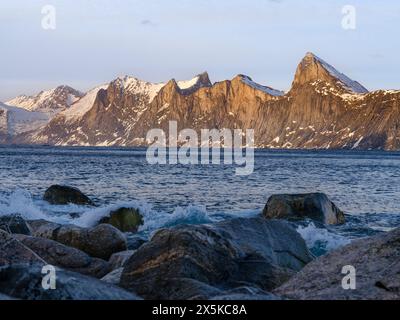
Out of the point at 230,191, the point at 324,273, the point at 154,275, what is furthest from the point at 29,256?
the point at 230,191

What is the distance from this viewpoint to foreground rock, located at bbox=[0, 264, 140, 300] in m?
6.46

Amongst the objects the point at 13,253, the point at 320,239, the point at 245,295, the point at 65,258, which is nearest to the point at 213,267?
the point at 245,295

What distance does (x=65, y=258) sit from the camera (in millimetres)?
13172

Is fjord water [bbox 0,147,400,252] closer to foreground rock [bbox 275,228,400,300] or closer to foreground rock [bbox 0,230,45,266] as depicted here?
foreground rock [bbox 275,228,400,300]

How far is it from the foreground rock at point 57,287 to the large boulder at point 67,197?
75.8 ft

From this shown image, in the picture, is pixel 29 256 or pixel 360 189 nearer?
pixel 29 256

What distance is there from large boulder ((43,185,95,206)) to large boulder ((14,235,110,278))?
53.9 feet

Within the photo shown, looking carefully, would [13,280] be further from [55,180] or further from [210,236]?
[55,180]

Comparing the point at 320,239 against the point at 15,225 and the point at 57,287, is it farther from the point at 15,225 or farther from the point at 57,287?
the point at 57,287

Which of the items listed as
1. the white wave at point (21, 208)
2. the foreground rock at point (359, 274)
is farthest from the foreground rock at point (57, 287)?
the white wave at point (21, 208)

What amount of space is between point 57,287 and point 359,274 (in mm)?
3625

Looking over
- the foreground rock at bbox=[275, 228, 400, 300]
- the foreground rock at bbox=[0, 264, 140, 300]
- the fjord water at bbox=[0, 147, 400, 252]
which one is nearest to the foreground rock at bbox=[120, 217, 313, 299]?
the foreground rock at bbox=[275, 228, 400, 300]

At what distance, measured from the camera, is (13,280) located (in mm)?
6828
